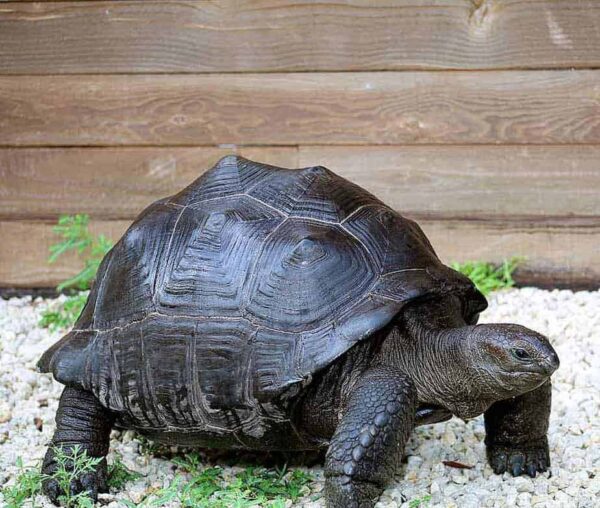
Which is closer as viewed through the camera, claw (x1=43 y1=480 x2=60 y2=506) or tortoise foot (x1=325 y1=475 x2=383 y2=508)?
tortoise foot (x1=325 y1=475 x2=383 y2=508)

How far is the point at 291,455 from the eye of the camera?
3555 mm

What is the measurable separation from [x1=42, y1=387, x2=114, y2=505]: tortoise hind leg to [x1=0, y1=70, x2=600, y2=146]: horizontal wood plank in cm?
240

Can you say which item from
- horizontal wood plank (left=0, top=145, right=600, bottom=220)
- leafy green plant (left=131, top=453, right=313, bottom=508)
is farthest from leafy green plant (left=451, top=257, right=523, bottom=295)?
leafy green plant (left=131, top=453, right=313, bottom=508)

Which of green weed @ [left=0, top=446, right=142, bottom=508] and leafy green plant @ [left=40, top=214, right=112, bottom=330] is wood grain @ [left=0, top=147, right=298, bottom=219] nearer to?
leafy green plant @ [left=40, top=214, right=112, bottom=330]

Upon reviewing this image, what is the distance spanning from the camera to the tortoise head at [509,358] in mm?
2768

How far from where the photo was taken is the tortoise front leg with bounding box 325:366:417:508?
9.31 ft

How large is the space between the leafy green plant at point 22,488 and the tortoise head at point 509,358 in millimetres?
1573

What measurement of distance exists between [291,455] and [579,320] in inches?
80.3

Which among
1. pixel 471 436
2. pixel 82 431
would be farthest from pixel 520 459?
pixel 82 431

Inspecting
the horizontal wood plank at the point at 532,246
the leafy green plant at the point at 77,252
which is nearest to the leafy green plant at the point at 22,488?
the leafy green plant at the point at 77,252

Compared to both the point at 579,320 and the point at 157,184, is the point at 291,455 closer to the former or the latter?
the point at 579,320

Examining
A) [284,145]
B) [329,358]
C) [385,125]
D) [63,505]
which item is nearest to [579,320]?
[385,125]

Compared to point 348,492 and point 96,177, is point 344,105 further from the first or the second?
point 348,492

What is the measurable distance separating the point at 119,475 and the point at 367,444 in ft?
3.50
